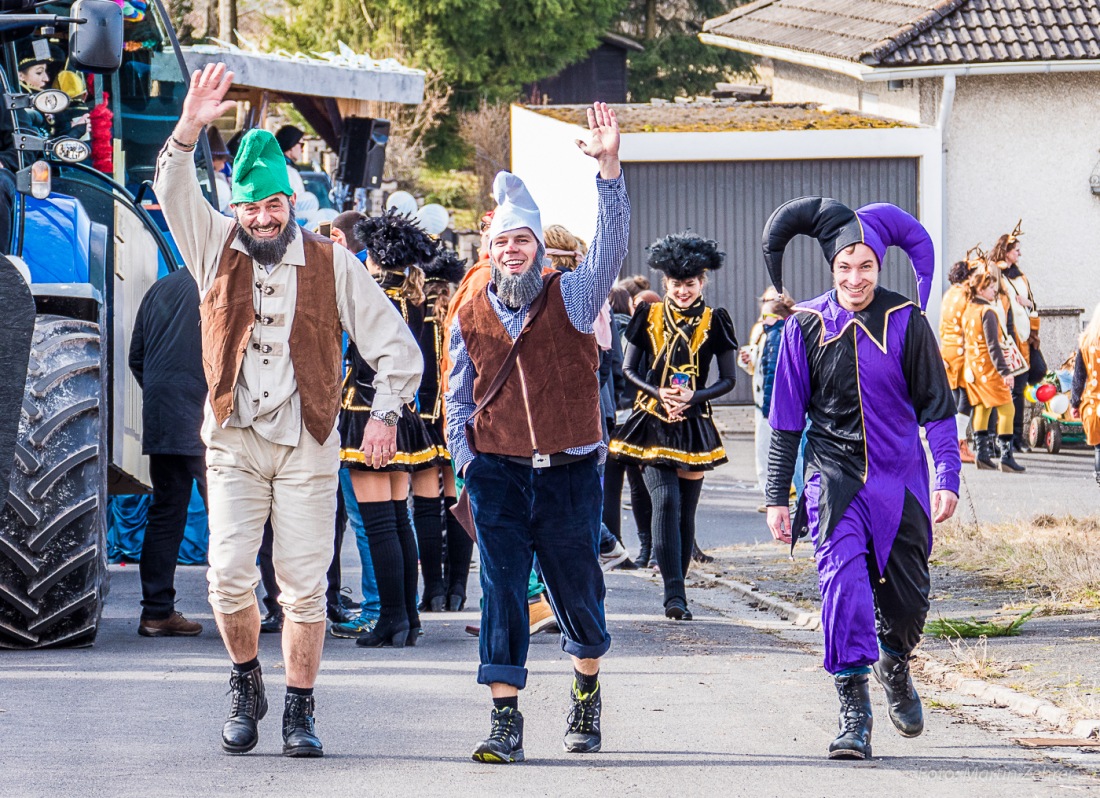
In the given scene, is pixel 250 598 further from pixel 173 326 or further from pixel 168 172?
pixel 173 326

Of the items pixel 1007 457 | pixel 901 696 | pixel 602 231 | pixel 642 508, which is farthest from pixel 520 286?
pixel 1007 457

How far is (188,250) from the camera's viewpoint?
613cm

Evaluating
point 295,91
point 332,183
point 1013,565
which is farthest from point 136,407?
point 332,183

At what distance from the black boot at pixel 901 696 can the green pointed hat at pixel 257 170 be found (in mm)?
2663

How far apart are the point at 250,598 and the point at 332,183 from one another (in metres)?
16.4

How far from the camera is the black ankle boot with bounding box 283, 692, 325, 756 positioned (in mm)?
6027

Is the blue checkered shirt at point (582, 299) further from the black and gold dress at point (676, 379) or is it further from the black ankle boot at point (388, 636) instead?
the black and gold dress at point (676, 379)

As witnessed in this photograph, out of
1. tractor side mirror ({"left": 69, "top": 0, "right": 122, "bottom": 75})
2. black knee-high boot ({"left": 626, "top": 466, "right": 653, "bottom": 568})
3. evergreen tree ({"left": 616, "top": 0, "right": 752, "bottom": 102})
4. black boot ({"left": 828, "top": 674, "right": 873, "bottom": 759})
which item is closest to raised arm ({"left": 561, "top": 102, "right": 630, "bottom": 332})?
black boot ({"left": 828, "top": 674, "right": 873, "bottom": 759})

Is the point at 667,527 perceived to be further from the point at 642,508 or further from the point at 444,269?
the point at 642,508

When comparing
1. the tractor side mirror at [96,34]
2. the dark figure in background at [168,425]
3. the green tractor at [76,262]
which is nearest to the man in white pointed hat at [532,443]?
the green tractor at [76,262]

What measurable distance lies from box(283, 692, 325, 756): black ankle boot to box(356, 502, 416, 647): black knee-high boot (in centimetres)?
219

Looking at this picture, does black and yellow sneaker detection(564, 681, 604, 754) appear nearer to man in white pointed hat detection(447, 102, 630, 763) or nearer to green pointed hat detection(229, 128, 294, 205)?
man in white pointed hat detection(447, 102, 630, 763)

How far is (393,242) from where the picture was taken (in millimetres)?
8516

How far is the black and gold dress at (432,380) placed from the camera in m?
8.85
